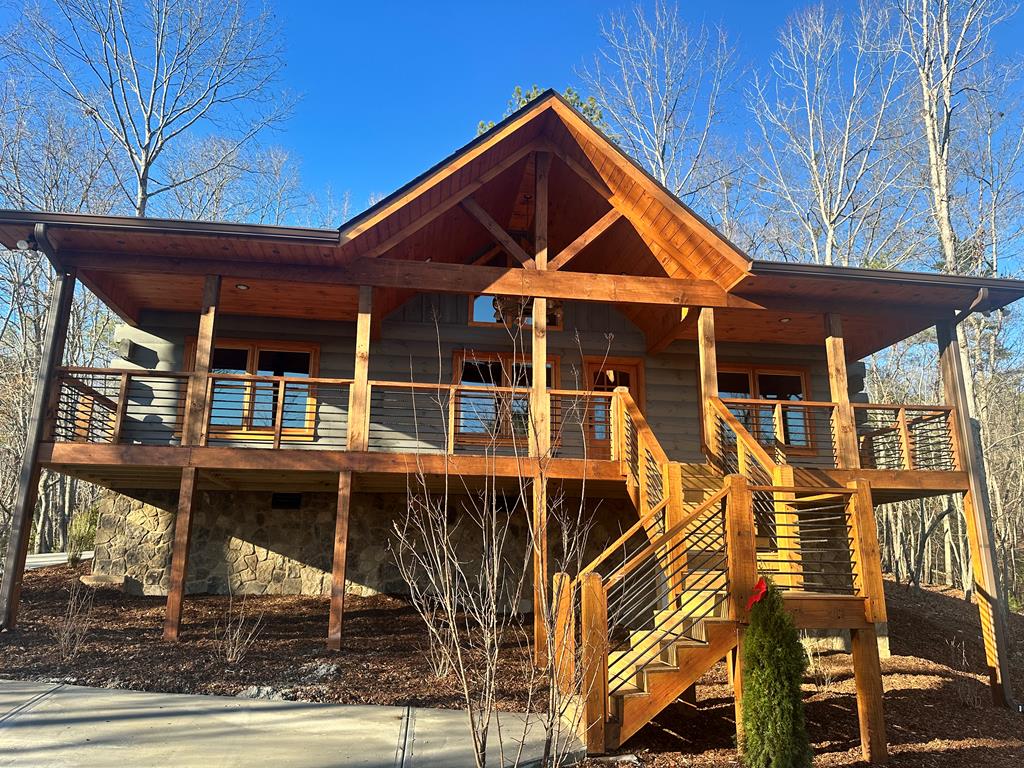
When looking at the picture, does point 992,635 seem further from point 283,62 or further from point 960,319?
point 283,62

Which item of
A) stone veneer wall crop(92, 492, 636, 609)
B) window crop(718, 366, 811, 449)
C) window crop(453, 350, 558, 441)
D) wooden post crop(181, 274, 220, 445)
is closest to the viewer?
wooden post crop(181, 274, 220, 445)

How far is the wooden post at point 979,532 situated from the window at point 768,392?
9.89 ft

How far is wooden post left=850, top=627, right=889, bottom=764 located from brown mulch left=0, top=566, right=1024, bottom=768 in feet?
0.72

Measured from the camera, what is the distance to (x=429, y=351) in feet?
44.1

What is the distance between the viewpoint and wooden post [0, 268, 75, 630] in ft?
30.5

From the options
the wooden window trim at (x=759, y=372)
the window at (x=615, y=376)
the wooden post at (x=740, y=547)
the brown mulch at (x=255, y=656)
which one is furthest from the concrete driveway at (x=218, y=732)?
the wooden window trim at (x=759, y=372)

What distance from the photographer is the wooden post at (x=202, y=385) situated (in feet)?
32.8

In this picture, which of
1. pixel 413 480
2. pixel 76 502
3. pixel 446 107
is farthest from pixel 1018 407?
pixel 76 502

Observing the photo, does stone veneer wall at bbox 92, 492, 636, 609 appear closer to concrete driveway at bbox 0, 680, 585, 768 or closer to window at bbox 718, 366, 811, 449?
window at bbox 718, 366, 811, 449

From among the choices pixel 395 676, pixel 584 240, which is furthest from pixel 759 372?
pixel 395 676

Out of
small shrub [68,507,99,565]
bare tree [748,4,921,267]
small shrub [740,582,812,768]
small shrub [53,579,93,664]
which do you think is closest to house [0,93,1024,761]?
small shrub [740,582,812,768]

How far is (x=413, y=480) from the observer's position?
10.8 m

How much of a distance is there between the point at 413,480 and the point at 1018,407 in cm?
2678

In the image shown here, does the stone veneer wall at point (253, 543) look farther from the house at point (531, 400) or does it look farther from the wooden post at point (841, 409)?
the wooden post at point (841, 409)
